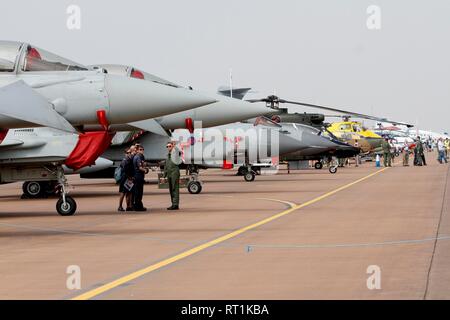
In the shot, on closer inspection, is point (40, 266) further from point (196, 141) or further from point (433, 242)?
point (196, 141)

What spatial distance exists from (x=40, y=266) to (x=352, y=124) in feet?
175

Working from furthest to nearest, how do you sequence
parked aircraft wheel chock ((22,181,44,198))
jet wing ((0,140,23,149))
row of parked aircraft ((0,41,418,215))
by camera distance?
1. parked aircraft wheel chock ((22,181,44,198))
2. jet wing ((0,140,23,149))
3. row of parked aircraft ((0,41,418,215))

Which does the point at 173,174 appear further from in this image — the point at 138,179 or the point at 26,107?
the point at 26,107

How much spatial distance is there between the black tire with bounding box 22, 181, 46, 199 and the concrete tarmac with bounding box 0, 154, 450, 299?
2.41 m

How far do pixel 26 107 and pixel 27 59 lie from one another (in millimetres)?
3571

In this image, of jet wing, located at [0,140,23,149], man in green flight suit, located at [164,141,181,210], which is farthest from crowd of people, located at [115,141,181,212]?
jet wing, located at [0,140,23,149]

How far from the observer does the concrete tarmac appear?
430 inches

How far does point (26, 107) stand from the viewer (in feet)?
55.8

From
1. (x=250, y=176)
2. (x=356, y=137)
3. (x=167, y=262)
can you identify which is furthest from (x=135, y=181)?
(x=356, y=137)

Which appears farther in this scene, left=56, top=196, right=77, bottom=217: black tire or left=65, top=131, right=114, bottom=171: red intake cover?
left=65, top=131, right=114, bottom=171: red intake cover

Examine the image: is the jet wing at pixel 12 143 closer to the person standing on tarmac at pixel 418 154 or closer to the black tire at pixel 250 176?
the black tire at pixel 250 176

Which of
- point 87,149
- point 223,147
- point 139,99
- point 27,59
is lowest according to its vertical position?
point 87,149

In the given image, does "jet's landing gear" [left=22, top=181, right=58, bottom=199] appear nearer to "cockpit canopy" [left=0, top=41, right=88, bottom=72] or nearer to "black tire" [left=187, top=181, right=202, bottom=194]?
"black tire" [left=187, top=181, right=202, bottom=194]

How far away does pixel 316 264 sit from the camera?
42.2ft
